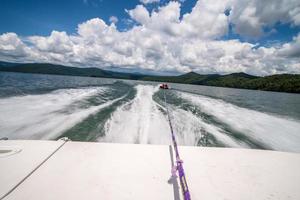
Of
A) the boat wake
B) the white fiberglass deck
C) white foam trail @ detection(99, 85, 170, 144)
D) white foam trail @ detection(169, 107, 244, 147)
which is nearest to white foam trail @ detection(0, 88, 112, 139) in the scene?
the boat wake

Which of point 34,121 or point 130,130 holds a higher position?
point 34,121

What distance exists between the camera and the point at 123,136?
4.52m

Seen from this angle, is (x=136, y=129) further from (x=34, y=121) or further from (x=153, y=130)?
(x=34, y=121)

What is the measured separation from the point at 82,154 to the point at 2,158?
1.10 m

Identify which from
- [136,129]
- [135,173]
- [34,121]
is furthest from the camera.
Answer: [136,129]

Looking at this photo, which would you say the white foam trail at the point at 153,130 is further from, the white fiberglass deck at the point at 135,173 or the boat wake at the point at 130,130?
the white fiberglass deck at the point at 135,173

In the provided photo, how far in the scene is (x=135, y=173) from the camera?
212 cm

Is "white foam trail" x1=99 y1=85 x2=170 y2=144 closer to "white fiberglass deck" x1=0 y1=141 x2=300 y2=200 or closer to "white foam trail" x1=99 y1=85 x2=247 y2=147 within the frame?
"white foam trail" x1=99 y1=85 x2=247 y2=147

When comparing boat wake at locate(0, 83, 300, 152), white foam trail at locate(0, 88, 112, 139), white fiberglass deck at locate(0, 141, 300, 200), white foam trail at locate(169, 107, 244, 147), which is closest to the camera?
white fiberglass deck at locate(0, 141, 300, 200)

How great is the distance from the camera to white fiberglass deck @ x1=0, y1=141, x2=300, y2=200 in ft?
5.77

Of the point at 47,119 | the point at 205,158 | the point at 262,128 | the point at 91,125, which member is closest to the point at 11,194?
the point at 205,158

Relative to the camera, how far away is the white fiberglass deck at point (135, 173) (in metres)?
1.76

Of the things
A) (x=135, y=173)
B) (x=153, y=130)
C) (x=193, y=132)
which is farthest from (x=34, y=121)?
(x=193, y=132)

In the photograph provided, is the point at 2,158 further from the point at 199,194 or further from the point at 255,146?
the point at 255,146
